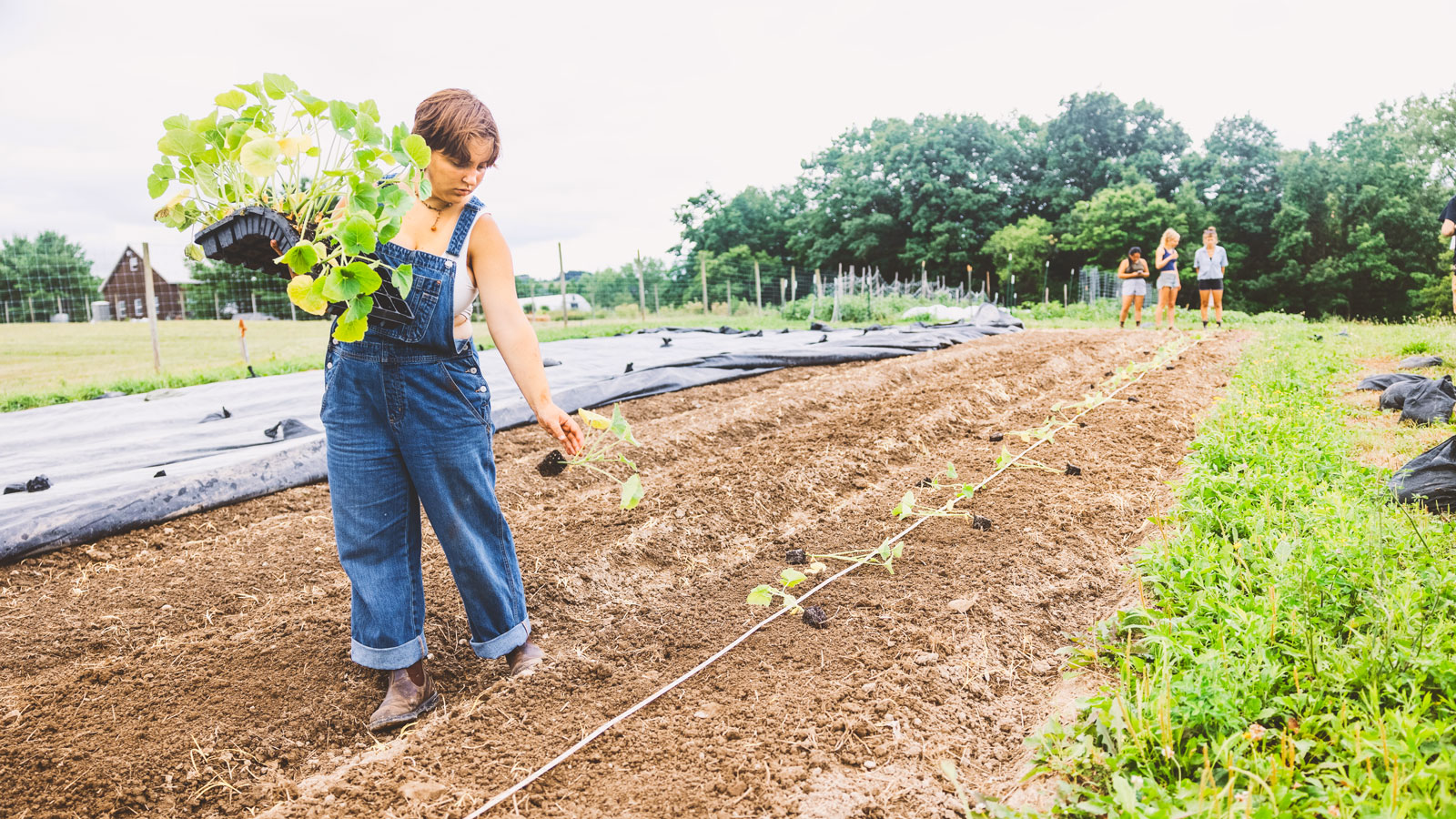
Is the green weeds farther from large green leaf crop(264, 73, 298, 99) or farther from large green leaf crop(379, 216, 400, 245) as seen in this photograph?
large green leaf crop(264, 73, 298, 99)

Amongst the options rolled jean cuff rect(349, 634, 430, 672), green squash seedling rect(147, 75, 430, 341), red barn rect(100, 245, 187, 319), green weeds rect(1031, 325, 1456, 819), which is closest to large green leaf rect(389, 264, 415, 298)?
green squash seedling rect(147, 75, 430, 341)

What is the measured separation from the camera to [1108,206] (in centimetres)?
2731

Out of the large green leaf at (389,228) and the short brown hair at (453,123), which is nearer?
the large green leaf at (389,228)

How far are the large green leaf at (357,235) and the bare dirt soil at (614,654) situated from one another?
3.86 ft

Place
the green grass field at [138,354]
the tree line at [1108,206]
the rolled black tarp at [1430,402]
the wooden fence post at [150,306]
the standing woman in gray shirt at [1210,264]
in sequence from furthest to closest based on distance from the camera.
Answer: the tree line at [1108,206], the standing woman in gray shirt at [1210,264], the wooden fence post at [150,306], the green grass field at [138,354], the rolled black tarp at [1430,402]

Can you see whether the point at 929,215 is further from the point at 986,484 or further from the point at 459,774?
the point at 459,774

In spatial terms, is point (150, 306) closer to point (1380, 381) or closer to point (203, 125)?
point (203, 125)

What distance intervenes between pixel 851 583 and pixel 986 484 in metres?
1.23

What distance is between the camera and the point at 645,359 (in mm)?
7578

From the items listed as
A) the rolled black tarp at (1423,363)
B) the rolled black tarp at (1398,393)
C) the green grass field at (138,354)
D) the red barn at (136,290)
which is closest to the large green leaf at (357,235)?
the rolled black tarp at (1398,393)

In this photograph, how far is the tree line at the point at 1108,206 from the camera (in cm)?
2561

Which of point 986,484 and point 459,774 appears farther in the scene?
point 986,484

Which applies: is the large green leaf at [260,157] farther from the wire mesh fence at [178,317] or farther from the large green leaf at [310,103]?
the wire mesh fence at [178,317]

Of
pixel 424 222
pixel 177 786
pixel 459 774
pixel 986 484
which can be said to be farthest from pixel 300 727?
pixel 986 484
